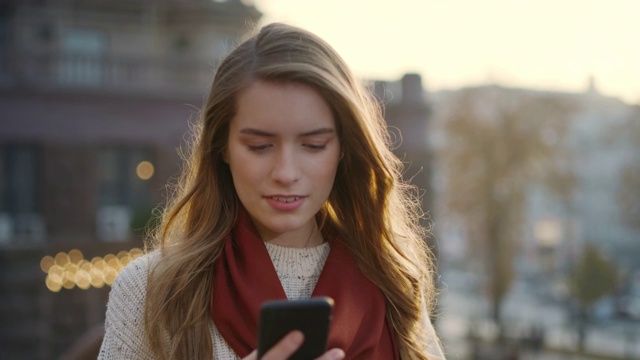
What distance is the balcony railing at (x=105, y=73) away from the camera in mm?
15523

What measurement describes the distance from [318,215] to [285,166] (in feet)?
1.12

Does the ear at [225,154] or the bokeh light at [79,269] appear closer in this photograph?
the ear at [225,154]

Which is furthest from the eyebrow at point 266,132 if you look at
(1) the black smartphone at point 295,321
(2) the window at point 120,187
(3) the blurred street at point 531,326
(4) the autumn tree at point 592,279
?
(4) the autumn tree at point 592,279

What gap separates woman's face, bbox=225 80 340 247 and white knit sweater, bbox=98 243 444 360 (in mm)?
138

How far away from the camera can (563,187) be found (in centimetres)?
2731

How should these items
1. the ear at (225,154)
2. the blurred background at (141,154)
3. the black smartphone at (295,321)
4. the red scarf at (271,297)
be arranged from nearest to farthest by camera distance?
1. the black smartphone at (295,321)
2. the red scarf at (271,297)
3. the ear at (225,154)
4. the blurred background at (141,154)

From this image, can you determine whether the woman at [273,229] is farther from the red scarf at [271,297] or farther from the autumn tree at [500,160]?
the autumn tree at [500,160]

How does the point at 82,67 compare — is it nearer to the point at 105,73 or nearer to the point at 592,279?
the point at 105,73

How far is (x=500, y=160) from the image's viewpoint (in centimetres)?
2689

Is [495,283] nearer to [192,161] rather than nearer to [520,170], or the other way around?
[520,170]

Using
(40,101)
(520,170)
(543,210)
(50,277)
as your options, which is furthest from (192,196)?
(543,210)

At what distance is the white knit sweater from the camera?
1.86m

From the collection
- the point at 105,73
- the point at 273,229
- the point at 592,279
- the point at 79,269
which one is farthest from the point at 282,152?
the point at 592,279

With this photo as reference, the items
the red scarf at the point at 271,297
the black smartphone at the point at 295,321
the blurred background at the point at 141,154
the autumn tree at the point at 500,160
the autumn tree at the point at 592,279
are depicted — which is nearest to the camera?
the black smartphone at the point at 295,321
